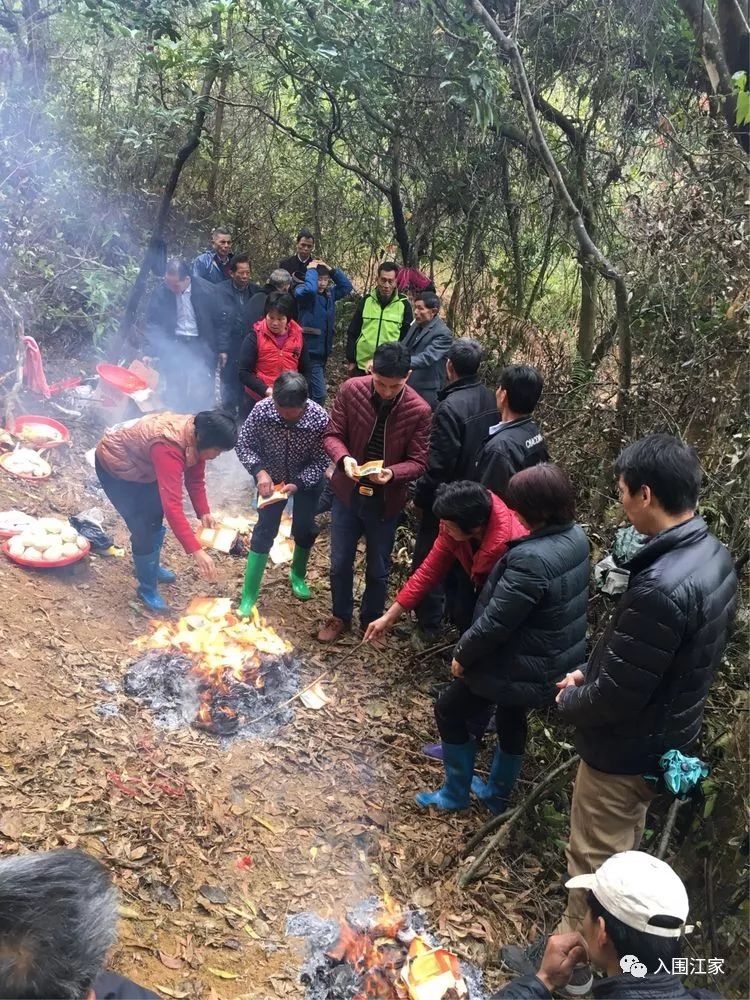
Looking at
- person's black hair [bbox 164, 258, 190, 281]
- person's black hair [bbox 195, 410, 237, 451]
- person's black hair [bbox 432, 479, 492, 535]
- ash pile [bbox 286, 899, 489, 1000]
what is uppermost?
person's black hair [bbox 164, 258, 190, 281]

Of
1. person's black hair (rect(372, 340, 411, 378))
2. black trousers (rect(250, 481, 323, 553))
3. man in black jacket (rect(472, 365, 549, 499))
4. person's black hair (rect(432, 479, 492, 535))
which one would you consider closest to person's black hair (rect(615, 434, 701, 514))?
person's black hair (rect(432, 479, 492, 535))

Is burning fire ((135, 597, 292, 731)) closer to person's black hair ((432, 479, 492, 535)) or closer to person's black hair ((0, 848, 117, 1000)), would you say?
person's black hair ((432, 479, 492, 535))

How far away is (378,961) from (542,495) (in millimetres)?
2309

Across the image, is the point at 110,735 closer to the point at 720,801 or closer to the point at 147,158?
the point at 720,801

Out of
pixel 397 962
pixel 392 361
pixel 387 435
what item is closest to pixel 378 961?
pixel 397 962

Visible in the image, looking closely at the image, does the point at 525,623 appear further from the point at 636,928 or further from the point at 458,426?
the point at 458,426

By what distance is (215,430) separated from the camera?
4559 millimetres

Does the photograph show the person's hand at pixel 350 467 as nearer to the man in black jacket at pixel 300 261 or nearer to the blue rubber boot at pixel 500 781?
the blue rubber boot at pixel 500 781

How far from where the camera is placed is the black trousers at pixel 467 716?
12.4 ft

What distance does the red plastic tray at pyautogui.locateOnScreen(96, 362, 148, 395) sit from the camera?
310 inches

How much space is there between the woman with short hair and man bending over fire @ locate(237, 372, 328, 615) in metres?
2.06

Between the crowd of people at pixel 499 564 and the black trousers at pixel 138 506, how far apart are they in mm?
15

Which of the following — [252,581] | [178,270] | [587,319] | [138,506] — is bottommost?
[252,581]

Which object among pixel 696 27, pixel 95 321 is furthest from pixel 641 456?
pixel 95 321
